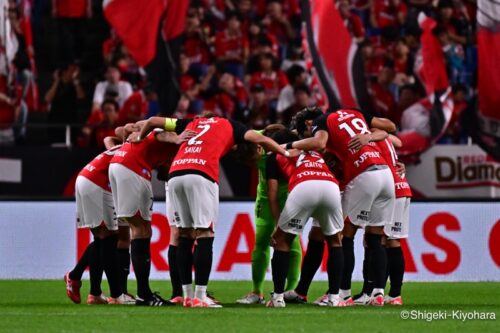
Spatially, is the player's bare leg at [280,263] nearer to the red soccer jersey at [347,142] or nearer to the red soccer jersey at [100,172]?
the red soccer jersey at [347,142]

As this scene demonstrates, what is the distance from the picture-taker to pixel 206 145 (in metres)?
11.1

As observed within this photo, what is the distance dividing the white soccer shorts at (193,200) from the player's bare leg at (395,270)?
6.96 ft

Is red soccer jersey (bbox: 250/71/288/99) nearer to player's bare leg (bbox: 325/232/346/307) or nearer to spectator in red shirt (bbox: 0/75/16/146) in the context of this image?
spectator in red shirt (bbox: 0/75/16/146)

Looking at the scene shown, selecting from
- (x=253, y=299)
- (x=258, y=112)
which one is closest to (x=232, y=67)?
(x=258, y=112)

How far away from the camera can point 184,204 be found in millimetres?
11039

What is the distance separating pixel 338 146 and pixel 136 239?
2.20 meters

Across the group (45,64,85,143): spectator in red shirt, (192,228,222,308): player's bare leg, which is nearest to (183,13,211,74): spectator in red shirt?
(45,64,85,143): spectator in red shirt

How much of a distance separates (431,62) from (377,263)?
703 cm

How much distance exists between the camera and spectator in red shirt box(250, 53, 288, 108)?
19.4 metres

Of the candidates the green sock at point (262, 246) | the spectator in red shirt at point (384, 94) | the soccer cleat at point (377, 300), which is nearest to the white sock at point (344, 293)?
the soccer cleat at point (377, 300)

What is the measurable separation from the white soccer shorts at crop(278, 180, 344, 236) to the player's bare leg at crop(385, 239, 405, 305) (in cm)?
100

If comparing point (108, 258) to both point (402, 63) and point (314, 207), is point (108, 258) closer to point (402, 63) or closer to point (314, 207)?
point (314, 207)

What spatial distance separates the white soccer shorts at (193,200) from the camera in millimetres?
10922

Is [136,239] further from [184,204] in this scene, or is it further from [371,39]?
[371,39]
